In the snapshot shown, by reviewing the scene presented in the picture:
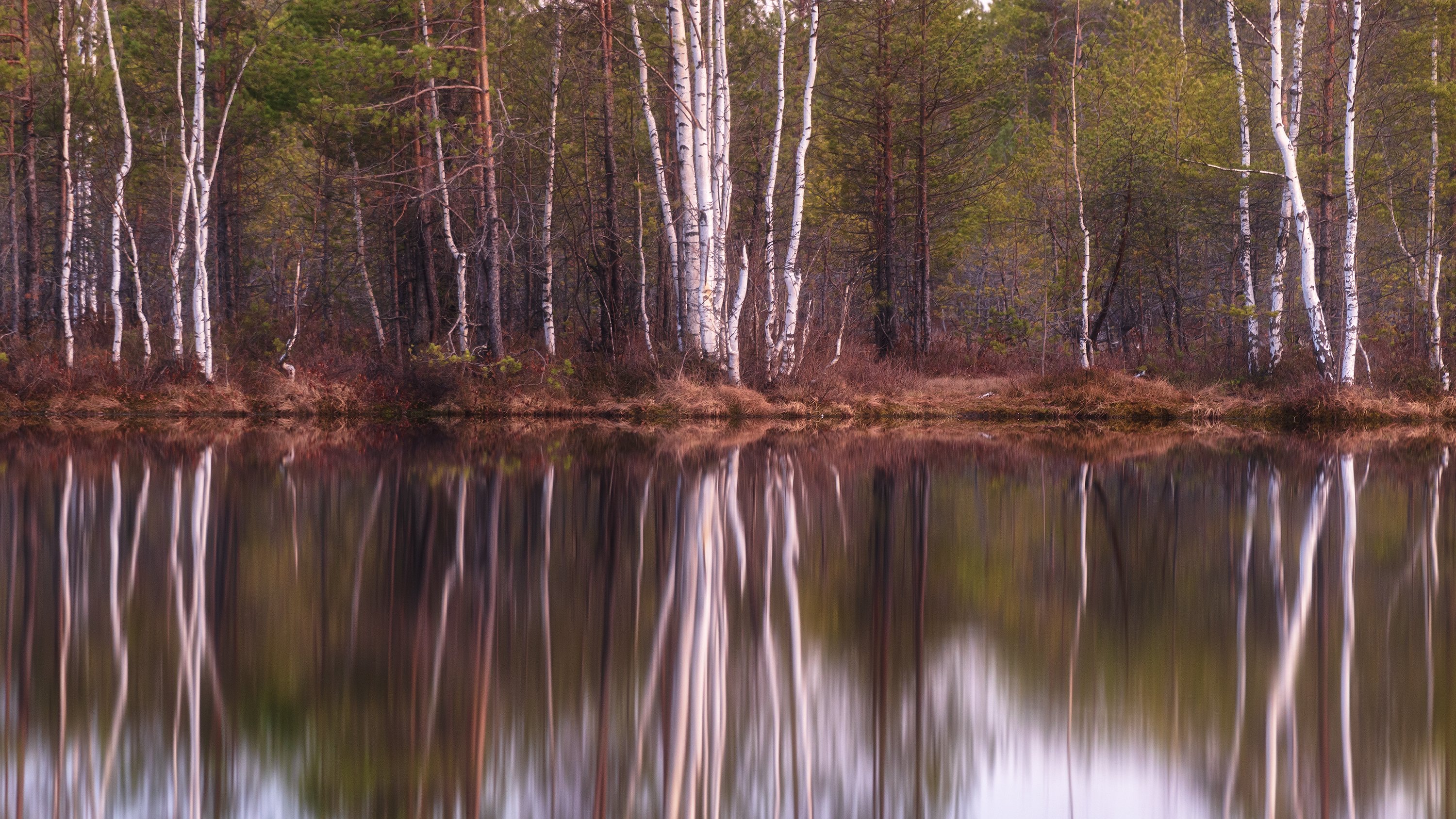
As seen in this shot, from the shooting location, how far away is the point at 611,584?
26.0ft

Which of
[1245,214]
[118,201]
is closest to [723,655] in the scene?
[118,201]

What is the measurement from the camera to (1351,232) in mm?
24031

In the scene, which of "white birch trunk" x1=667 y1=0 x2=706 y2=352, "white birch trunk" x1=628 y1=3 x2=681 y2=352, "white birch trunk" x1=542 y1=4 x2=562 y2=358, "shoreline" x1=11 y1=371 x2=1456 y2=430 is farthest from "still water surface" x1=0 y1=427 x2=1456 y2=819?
"white birch trunk" x1=542 y1=4 x2=562 y2=358

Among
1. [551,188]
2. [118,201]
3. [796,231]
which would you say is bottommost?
[796,231]

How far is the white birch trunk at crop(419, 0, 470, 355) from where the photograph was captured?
24562 mm

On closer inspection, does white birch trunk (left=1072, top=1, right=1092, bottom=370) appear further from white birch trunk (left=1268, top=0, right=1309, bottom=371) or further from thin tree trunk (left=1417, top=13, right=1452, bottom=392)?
thin tree trunk (left=1417, top=13, right=1452, bottom=392)

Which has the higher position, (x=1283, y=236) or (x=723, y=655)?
(x=1283, y=236)

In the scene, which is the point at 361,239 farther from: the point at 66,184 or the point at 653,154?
the point at 653,154

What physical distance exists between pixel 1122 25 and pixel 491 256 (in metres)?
26.8

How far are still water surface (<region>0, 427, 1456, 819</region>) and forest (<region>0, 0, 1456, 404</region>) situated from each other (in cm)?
1381

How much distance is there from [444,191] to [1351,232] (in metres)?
18.8

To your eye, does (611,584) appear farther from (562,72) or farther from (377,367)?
(562,72)

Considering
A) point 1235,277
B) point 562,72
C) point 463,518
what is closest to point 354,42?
point 562,72

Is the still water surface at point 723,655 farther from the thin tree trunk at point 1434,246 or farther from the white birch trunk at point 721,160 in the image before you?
the thin tree trunk at point 1434,246
